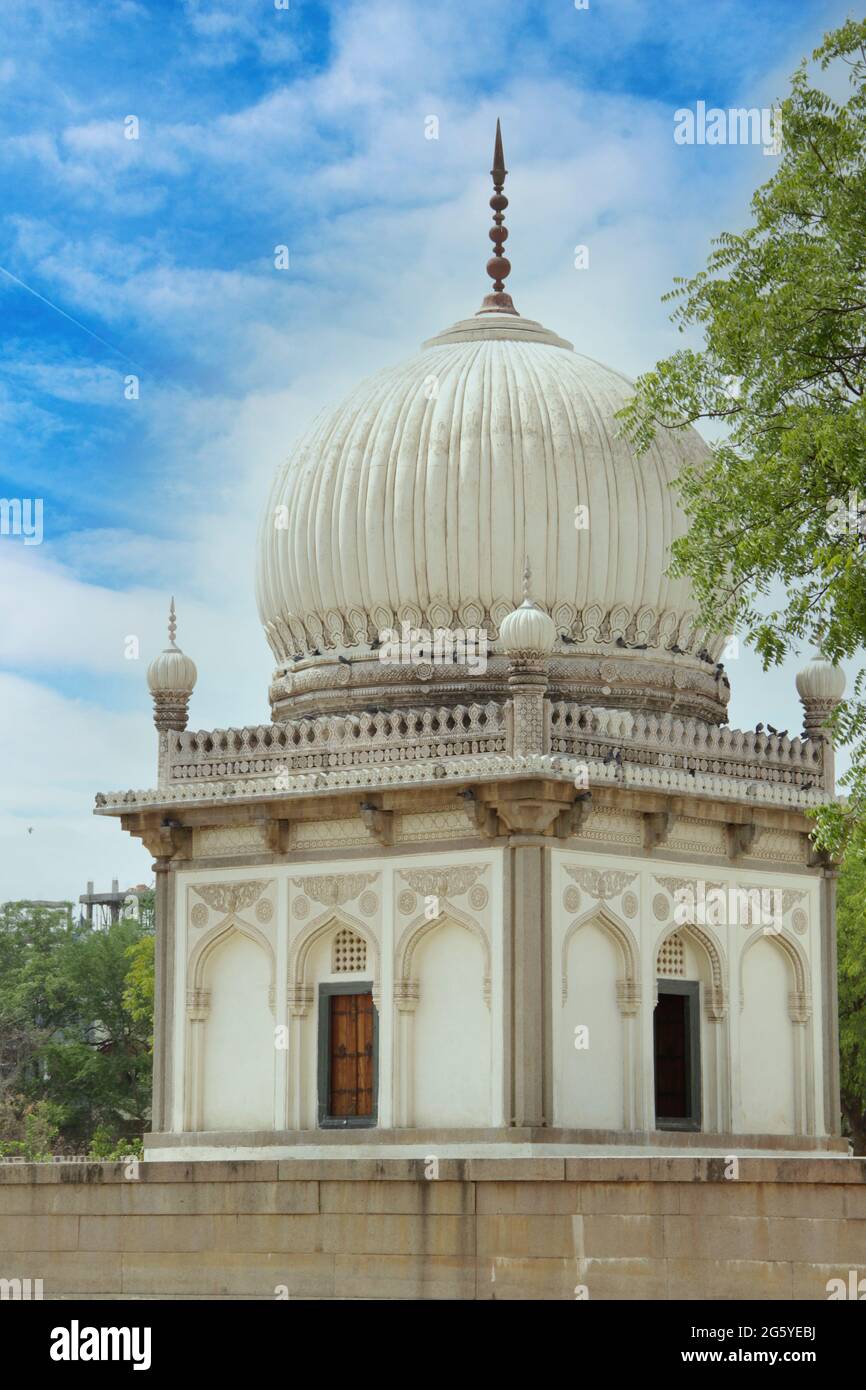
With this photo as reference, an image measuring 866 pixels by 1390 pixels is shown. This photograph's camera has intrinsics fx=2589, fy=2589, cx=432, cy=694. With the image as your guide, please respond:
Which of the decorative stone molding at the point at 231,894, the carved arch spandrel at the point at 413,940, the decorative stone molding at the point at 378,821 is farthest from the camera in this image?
the decorative stone molding at the point at 231,894

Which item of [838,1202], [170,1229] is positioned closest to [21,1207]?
[170,1229]

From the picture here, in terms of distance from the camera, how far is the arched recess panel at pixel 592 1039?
2523 centimetres

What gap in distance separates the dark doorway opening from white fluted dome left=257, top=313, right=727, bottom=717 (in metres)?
3.59

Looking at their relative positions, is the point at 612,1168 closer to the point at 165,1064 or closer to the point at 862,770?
the point at 862,770

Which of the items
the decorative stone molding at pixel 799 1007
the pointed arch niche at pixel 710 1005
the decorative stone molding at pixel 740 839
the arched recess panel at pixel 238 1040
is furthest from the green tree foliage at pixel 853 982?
the arched recess panel at pixel 238 1040

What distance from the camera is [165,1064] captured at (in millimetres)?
27484

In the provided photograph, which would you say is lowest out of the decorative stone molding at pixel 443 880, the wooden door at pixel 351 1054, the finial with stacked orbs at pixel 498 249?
the wooden door at pixel 351 1054

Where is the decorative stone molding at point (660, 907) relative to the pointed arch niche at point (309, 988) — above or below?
above

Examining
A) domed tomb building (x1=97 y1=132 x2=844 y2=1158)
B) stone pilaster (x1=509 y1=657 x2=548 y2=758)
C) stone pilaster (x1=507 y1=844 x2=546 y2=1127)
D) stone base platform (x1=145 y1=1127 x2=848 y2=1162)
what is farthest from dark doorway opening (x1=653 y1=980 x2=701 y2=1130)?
stone pilaster (x1=509 y1=657 x2=548 y2=758)

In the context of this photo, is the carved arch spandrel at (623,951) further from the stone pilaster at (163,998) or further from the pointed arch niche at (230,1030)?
the stone pilaster at (163,998)

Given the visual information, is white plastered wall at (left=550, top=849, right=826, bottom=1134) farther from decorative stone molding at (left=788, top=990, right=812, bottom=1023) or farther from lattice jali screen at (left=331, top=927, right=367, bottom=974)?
lattice jali screen at (left=331, top=927, right=367, bottom=974)

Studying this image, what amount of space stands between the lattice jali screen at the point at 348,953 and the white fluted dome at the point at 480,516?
3.36 metres

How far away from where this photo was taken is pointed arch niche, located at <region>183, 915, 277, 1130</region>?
2680cm

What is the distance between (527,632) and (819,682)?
15.0 feet
